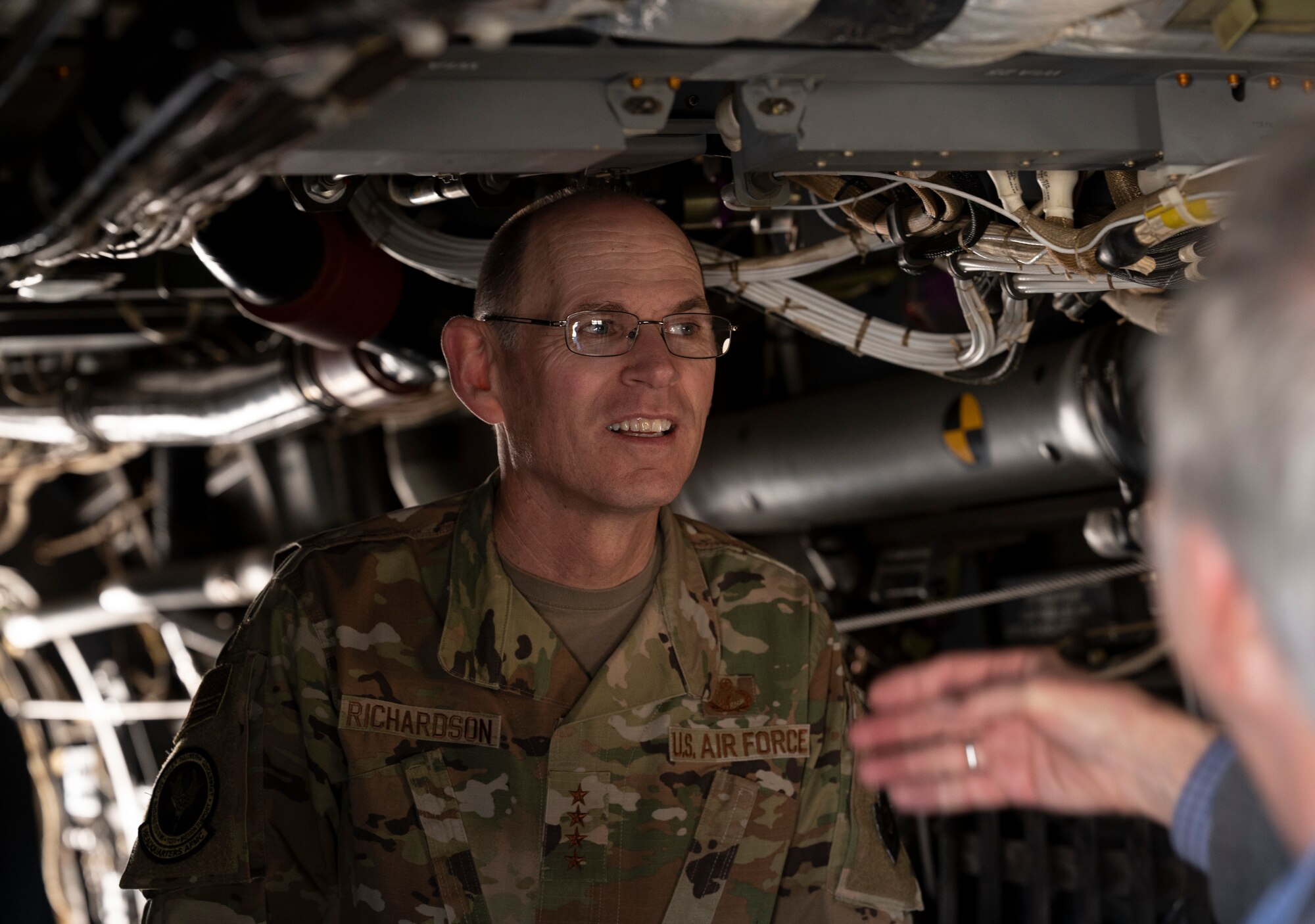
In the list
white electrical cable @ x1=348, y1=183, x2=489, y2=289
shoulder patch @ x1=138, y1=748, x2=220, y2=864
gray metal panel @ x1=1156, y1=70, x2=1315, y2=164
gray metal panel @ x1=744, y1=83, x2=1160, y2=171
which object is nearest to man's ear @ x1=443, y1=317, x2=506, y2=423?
white electrical cable @ x1=348, y1=183, x2=489, y2=289

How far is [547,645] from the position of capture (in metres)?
1.90

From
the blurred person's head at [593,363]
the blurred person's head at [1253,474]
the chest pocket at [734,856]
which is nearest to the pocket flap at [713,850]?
the chest pocket at [734,856]

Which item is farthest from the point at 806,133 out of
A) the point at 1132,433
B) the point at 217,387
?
the point at 217,387

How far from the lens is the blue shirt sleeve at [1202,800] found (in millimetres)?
1024

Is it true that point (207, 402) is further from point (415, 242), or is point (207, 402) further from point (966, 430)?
point (966, 430)

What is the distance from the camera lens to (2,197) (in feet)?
3.63

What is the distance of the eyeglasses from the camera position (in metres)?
1.88

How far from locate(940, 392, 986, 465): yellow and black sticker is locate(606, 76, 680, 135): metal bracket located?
1402 millimetres

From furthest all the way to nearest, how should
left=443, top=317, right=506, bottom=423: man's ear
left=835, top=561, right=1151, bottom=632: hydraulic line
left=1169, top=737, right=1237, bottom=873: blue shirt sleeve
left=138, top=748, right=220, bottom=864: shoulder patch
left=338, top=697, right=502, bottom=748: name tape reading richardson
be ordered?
left=835, top=561, right=1151, bottom=632: hydraulic line < left=443, top=317, right=506, bottom=423: man's ear < left=338, top=697, right=502, bottom=748: name tape reading richardson < left=138, top=748, right=220, bottom=864: shoulder patch < left=1169, top=737, right=1237, bottom=873: blue shirt sleeve

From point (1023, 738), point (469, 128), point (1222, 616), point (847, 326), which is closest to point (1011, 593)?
point (847, 326)

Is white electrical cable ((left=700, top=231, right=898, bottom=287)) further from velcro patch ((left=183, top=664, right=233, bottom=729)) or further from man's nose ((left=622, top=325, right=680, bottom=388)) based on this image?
velcro patch ((left=183, top=664, right=233, bottom=729))

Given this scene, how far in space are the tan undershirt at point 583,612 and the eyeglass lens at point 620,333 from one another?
0.37 m

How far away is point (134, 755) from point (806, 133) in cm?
497

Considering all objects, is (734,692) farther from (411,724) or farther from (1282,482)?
(1282,482)
